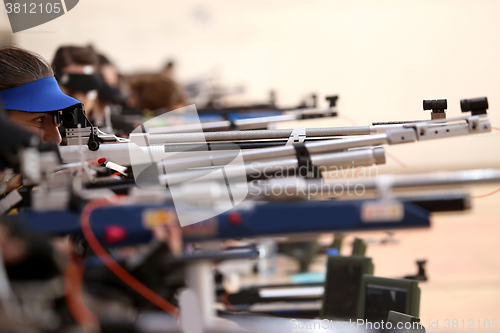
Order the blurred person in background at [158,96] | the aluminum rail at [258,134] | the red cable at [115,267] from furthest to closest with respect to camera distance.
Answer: the blurred person in background at [158,96] < the aluminum rail at [258,134] < the red cable at [115,267]

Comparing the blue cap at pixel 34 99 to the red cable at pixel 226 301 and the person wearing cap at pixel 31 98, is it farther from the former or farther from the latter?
the red cable at pixel 226 301

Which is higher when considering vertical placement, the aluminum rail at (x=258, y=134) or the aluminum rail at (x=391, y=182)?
the aluminum rail at (x=258, y=134)

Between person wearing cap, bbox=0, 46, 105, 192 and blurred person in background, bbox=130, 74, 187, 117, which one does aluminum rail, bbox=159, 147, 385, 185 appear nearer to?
person wearing cap, bbox=0, 46, 105, 192

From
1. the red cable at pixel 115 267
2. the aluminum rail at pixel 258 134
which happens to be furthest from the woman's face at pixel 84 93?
the red cable at pixel 115 267

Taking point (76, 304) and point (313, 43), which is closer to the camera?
point (76, 304)

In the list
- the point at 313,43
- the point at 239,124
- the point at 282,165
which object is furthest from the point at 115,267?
the point at 313,43

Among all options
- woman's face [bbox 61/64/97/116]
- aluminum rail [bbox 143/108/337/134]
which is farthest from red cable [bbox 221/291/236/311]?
woman's face [bbox 61/64/97/116]

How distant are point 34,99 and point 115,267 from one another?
58cm

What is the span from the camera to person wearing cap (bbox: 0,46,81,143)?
4.82 ft

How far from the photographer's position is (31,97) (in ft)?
4.86

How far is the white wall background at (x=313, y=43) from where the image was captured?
349cm

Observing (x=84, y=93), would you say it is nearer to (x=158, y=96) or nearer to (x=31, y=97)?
A: (x=31, y=97)

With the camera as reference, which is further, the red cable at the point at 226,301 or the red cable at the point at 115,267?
the red cable at the point at 226,301

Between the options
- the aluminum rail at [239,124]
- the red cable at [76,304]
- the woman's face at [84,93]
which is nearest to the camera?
the red cable at [76,304]
